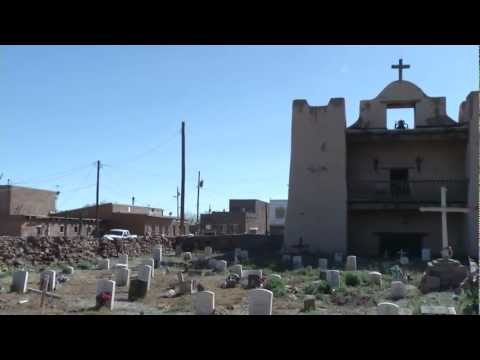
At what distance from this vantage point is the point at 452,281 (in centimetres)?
1484

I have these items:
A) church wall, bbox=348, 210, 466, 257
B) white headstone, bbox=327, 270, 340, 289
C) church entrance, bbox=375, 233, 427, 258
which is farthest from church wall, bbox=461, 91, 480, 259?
white headstone, bbox=327, 270, 340, 289

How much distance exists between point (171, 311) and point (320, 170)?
16771 mm

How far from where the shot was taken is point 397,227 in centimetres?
2716

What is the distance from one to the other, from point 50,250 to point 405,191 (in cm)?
1821

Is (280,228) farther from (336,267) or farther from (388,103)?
(336,267)

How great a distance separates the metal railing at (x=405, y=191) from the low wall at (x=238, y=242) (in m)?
5.96

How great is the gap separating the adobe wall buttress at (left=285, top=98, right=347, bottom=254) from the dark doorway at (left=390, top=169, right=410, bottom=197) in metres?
2.88

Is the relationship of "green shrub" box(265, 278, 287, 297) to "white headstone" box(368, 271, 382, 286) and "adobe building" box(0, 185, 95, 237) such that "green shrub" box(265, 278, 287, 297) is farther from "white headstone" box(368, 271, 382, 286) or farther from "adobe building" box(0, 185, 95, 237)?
"adobe building" box(0, 185, 95, 237)

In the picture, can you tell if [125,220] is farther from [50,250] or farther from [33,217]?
[50,250]

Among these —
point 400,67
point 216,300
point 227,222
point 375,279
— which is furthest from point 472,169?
point 227,222

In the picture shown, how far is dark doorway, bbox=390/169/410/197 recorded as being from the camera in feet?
88.4

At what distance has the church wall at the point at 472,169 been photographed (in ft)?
78.9

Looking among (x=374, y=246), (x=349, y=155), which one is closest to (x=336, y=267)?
(x=374, y=246)

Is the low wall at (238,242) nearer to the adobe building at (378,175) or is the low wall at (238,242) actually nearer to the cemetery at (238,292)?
the adobe building at (378,175)
